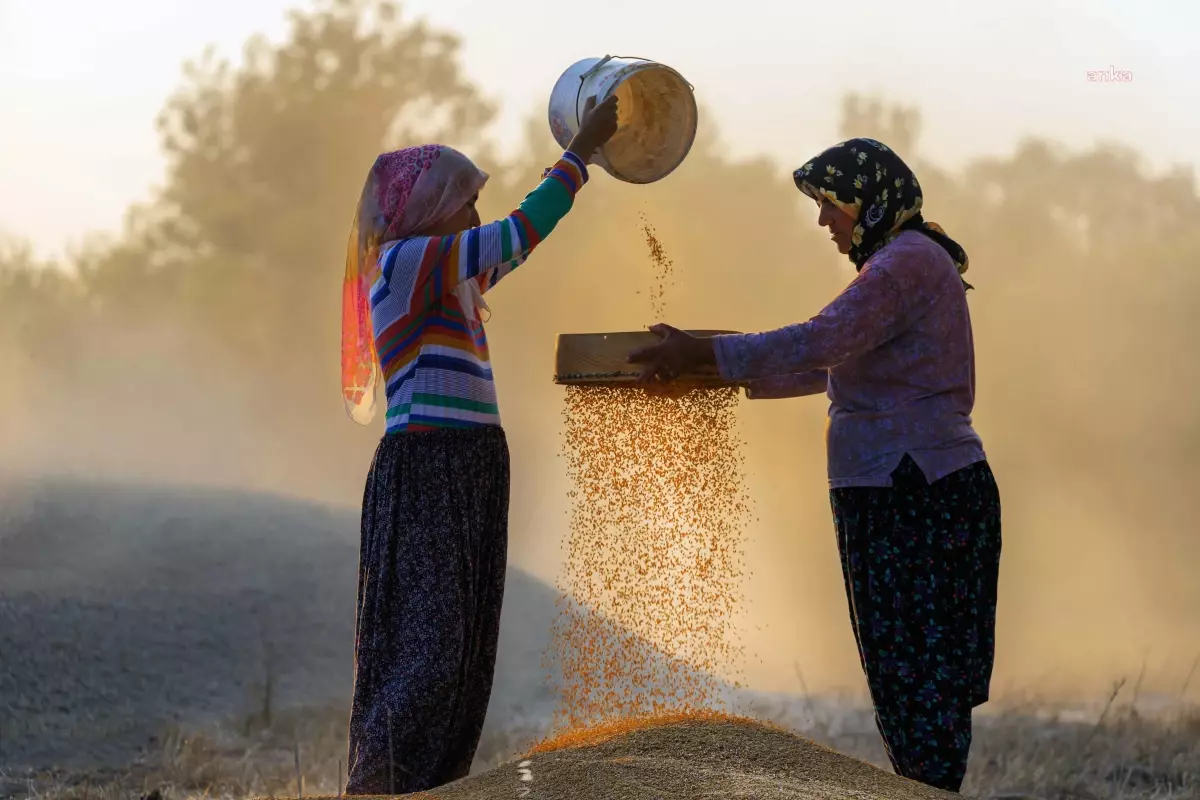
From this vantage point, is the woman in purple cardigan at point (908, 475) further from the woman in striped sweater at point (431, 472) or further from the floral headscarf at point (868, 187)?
the woman in striped sweater at point (431, 472)

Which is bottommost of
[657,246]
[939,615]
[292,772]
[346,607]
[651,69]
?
[292,772]

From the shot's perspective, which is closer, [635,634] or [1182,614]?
[635,634]

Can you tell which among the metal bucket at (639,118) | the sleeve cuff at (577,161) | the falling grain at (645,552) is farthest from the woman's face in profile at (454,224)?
the falling grain at (645,552)

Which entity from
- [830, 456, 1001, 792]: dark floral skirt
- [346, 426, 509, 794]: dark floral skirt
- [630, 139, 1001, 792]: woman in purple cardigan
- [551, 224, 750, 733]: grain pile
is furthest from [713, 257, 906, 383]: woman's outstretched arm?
[346, 426, 509, 794]: dark floral skirt

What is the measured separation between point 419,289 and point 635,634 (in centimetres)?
137

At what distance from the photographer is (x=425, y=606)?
3277 millimetres

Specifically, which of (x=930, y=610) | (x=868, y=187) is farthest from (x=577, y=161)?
(x=930, y=610)

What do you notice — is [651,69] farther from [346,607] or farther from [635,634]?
[346,607]

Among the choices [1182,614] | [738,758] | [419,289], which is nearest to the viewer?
[738,758]

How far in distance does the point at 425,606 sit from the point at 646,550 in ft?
2.97

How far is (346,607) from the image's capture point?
7086mm

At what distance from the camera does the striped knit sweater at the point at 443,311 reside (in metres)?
3.24

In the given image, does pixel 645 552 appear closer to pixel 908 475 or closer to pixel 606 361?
pixel 606 361

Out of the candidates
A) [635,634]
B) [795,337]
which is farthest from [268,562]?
[795,337]
